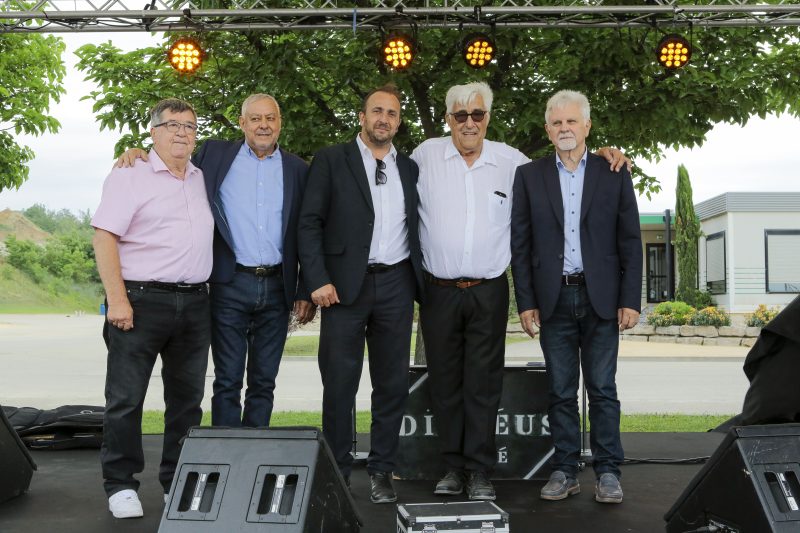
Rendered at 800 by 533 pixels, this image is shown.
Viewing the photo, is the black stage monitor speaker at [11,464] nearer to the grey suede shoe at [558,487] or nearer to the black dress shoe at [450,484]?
the black dress shoe at [450,484]

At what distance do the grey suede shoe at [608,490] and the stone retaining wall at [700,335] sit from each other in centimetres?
1455

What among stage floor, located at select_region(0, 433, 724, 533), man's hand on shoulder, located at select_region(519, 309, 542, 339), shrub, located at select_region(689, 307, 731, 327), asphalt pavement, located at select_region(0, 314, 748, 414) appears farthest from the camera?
shrub, located at select_region(689, 307, 731, 327)

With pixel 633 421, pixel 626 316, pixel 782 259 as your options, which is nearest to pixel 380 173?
pixel 626 316

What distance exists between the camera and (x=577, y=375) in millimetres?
3939

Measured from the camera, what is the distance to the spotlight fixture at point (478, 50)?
226 inches

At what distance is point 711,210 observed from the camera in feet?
80.0

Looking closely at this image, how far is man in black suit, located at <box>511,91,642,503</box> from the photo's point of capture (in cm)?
383

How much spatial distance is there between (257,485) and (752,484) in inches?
66.1

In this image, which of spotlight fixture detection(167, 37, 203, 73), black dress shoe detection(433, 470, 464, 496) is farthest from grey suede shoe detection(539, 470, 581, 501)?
spotlight fixture detection(167, 37, 203, 73)

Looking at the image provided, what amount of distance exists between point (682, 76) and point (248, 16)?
320 centimetres

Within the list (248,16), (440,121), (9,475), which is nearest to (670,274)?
(440,121)

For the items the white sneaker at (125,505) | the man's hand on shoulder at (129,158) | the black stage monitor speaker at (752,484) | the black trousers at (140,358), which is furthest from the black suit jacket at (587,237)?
the white sneaker at (125,505)

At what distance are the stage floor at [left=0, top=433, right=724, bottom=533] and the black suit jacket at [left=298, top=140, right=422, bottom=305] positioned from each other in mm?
1078

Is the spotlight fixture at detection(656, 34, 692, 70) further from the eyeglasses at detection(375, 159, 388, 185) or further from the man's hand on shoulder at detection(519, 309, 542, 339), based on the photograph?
the eyeglasses at detection(375, 159, 388, 185)
